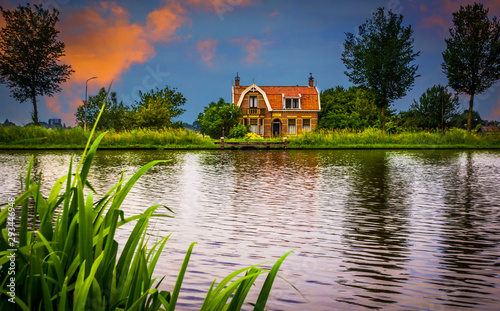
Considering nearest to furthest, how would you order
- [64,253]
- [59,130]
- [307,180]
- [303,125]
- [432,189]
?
[64,253], [432,189], [307,180], [59,130], [303,125]

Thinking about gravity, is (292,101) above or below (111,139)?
above

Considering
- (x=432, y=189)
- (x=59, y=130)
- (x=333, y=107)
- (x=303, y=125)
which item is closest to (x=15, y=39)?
(x=59, y=130)

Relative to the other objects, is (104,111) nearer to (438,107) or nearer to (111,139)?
(111,139)

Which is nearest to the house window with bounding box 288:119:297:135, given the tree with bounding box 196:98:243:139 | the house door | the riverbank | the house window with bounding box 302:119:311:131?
the house window with bounding box 302:119:311:131

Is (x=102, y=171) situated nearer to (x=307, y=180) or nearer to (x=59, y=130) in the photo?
(x=307, y=180)

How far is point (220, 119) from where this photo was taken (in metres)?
55.9

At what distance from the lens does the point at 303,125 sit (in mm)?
65000

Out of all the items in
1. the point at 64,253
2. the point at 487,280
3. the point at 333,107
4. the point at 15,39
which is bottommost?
the point at 487,280

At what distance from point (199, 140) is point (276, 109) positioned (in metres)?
20.9

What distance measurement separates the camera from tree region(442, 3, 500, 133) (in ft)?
192

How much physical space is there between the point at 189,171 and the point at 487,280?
15.9 meters

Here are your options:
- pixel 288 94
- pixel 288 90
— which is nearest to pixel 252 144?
pixel 288 94

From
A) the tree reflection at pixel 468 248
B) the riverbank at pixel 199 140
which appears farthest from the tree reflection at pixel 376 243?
the riverbank at pixel 199 140

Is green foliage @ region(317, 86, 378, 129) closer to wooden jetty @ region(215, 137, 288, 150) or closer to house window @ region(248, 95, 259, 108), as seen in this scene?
house window @ region(248, 95, 259, 108)
